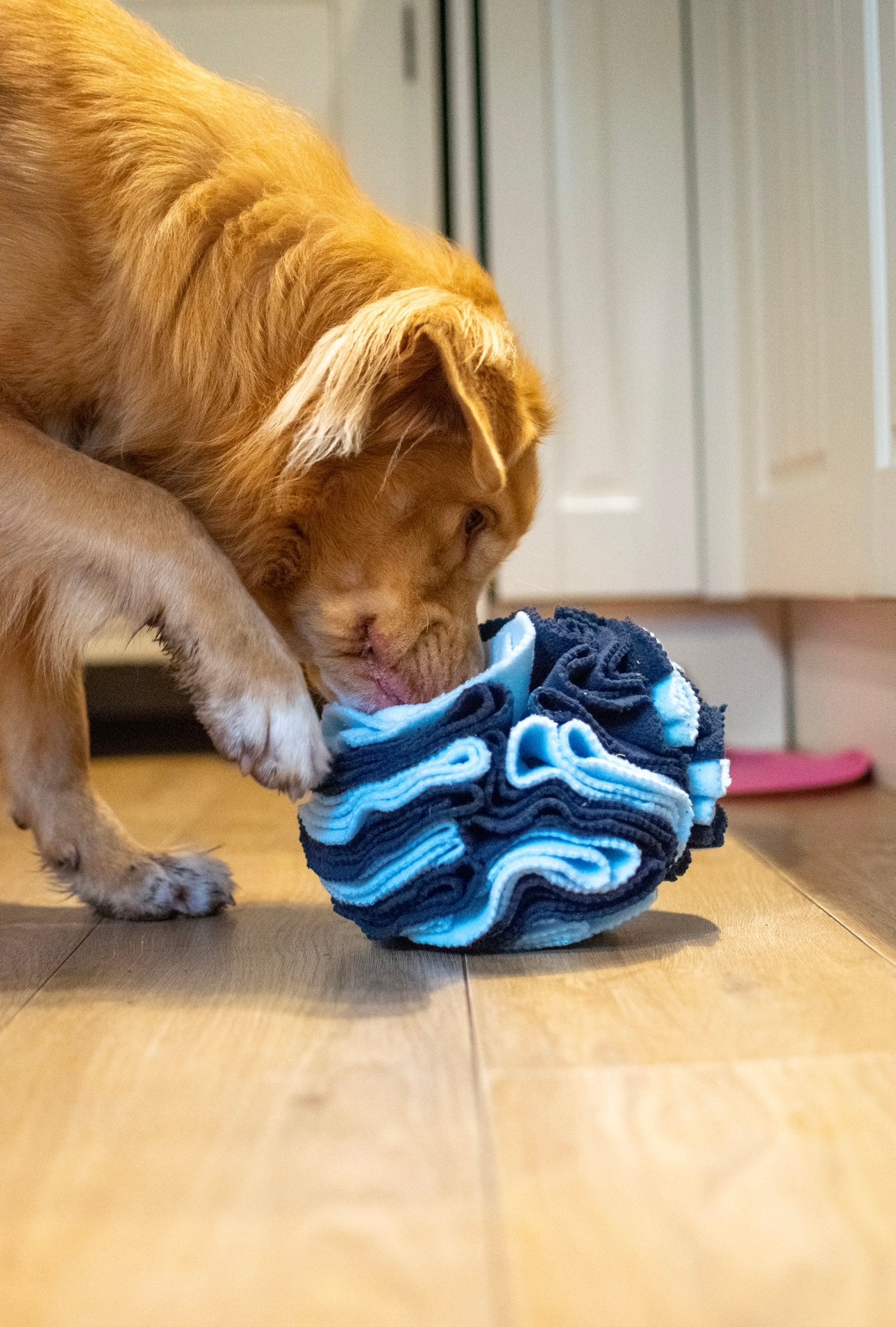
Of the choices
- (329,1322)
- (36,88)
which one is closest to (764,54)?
(36,88)

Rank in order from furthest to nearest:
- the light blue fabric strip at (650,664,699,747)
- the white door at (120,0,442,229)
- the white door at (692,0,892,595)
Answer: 1. the white door at (120,0,442,229)
2. the white door at (692,0,892,595)
3. the light blue fabric strip at (650,664,699,747)

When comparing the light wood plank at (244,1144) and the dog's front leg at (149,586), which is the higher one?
the dog's front leg at (149,586)

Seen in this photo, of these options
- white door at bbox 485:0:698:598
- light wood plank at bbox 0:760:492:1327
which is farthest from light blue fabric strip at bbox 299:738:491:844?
white door at bbox 485:0:698:598

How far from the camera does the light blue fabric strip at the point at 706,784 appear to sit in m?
1.29

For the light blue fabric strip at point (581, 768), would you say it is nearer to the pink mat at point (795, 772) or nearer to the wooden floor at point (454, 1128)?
the wooden floor at point (454, 1128)

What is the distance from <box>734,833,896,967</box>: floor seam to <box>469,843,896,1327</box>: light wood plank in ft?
0.04

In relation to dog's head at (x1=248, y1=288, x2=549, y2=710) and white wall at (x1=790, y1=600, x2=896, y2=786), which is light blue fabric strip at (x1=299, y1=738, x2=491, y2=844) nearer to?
dog's head at (x1=248, y1=288, x2=549, y2=710)

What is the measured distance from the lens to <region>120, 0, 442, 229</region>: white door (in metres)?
2.88

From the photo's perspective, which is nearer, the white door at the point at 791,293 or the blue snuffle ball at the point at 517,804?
the blue snuffle ball at the point at 517,804

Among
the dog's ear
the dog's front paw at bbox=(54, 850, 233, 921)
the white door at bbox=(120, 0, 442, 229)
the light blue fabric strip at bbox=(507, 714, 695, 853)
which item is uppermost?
the white door at bbox=(120, 0, 442, 229)

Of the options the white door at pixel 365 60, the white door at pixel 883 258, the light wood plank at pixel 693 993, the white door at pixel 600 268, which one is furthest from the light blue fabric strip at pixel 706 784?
the white door at pixel 365 60

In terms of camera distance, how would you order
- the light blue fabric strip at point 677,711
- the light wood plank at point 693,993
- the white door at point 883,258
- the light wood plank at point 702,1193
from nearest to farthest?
the light wood plank at point 702,1193, the light wood plank at point 693,993, the light blue fabric strip at point 677,711, the white door at point 883,258

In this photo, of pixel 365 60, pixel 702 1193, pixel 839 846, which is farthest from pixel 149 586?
pixel 365 60

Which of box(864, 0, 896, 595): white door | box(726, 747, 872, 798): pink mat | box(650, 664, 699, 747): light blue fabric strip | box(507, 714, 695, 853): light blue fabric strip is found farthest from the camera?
box(726, 747, 872, 798): pink mat
